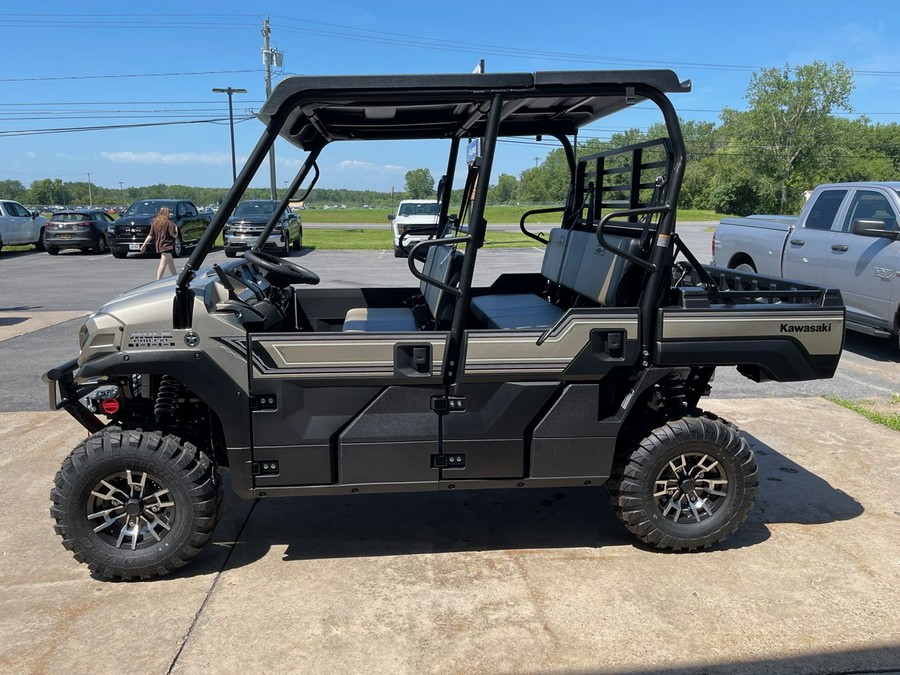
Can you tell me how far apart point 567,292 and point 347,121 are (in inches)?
73.5

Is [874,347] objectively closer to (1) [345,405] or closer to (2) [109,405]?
(1) [345,405]

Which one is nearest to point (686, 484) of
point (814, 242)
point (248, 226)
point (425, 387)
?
point (425, 387)

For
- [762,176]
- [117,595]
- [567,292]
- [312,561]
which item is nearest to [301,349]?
[312,561]

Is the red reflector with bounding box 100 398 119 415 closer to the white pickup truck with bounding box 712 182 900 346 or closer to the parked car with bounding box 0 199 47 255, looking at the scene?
the white pickup truck with bounding box 712 182 900 346

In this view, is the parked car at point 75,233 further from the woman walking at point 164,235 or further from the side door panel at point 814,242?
the side door panel at point 814,242

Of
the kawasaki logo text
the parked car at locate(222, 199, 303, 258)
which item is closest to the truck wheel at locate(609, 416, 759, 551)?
the kawasaki logo text

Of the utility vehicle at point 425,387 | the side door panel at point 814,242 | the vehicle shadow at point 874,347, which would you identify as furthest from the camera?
the side door panel at point 814,242

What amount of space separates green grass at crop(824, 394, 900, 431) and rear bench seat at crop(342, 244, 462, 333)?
12.8ft

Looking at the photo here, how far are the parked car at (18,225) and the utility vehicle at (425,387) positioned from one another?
2267 cm

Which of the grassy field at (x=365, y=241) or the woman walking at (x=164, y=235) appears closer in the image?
the woman walking at (x=164, y=235)

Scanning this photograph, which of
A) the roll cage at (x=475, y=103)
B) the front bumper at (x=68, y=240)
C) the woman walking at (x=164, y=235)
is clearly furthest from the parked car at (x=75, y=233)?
the roll cage at (x=475, y=103)

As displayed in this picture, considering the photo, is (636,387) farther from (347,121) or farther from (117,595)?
(117,595)

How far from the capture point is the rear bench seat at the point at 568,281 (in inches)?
147

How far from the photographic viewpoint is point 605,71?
3328 mm
